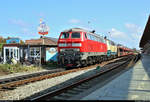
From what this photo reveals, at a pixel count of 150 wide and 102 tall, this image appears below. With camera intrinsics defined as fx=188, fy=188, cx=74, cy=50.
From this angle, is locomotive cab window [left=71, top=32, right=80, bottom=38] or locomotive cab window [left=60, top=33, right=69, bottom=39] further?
locomotive cab window [left=60, top=33, right=69, bottom=39]

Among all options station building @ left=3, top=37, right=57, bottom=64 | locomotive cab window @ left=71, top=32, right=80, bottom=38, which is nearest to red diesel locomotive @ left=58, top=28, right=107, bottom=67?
locomotive cab window @ left=71, top=32, right=80, bottom=38

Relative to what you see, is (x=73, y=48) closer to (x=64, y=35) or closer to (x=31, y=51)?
(x=64, y=35)

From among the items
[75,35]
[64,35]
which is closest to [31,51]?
[64,35]

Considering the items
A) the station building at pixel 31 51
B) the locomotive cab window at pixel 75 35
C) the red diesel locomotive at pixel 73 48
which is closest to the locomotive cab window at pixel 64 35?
the red diesel locomotive at pixel 73 48

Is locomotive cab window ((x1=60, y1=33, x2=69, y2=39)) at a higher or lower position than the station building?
higher

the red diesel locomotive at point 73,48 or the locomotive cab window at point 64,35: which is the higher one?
the locomotive cab window at point 64,35

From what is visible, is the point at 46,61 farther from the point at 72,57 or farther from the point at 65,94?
the point at 65,94

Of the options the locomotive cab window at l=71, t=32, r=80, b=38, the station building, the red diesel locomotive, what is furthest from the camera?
the station building

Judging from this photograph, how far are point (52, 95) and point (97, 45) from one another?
14.8 metres

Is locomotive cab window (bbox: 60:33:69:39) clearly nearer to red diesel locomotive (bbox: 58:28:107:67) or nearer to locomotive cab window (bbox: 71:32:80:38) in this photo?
red diesel locomotive (bbox: 58:28:107:67)

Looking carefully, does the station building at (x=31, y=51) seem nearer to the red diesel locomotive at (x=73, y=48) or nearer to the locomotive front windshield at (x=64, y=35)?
the locomotive front windshield at (x=64, y=35)

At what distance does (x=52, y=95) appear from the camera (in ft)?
22.9

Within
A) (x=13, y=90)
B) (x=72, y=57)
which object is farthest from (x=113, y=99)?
(x=72, y=57)

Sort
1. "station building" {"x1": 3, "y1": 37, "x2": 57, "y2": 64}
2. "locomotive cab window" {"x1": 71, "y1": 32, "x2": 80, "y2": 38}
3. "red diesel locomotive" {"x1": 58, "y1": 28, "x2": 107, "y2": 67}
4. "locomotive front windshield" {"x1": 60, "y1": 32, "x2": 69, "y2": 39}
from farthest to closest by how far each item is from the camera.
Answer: "station building" {"x1": 3, "y1": 37, "x2": 57, "y2": 64} → "locomotive front windshield" {"x1": 60, "y1": 32, "x2": 69, "y2": 39} → "locomotive cab window" {"x1": 71, "y1": 32, "x2": 80, "y2": 38} → "red diesel locomotive" {"x1": 58, "y1": 28, "x2": 107, "y2": 67}
